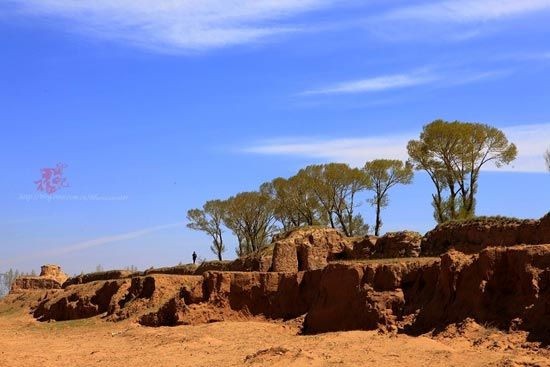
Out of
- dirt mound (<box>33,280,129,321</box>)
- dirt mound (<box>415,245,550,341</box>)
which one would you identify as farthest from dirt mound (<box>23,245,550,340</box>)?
dirt mound (<box>33,280,129,321</box>)

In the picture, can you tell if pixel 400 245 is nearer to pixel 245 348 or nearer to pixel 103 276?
pixel 245 348

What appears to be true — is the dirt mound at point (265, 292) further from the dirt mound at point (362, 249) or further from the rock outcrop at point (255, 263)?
the dirt mound at point (362, 249)

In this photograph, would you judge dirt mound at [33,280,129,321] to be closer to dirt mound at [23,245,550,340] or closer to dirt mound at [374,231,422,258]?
dirt mound at [23,245,550,340]

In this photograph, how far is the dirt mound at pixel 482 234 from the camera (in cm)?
2297

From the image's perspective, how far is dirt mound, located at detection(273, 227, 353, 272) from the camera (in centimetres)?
3011

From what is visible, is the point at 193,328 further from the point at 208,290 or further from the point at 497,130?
the point at 497,130

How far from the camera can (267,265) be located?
31.1m

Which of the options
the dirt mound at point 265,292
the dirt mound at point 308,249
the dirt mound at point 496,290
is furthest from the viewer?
the dirt mound at point 308,249

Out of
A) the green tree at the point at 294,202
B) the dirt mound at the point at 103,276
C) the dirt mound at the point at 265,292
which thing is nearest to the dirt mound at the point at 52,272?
the dirt mound at the point at 103,276

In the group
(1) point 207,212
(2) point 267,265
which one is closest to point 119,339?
(2) point 267,265

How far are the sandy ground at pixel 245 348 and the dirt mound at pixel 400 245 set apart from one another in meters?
8.26

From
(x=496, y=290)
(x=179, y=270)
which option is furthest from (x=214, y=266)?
(x=496, y=290)

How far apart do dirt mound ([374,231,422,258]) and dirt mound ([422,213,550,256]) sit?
1.20 ft

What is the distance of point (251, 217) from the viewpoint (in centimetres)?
6838
